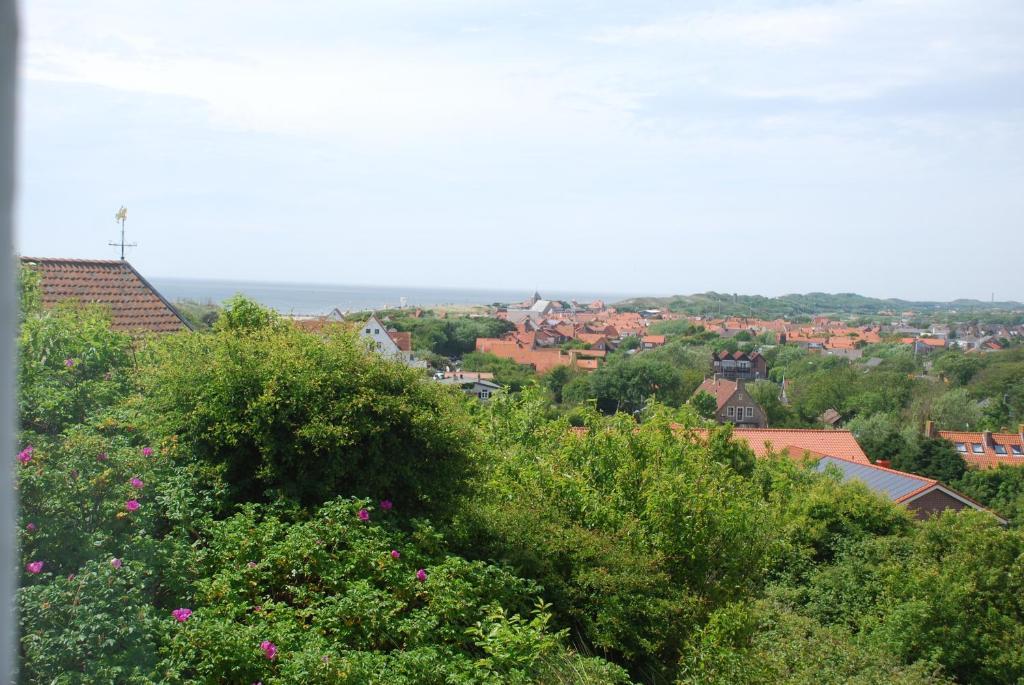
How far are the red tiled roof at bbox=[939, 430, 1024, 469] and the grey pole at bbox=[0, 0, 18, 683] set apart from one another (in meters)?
39.3

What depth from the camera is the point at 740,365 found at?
7362cm

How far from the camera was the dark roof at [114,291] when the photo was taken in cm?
1197

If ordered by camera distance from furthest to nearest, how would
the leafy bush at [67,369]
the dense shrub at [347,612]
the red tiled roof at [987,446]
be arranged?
the red tiled roof at [987,446], the leafy bush at [67,369], the dense shrub at [347,612]

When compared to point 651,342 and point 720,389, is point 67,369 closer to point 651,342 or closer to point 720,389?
point 720,389

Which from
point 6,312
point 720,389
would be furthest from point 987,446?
point 6,312

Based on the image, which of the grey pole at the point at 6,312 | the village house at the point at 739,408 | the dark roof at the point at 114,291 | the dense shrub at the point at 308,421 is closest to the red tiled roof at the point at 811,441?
the village house at the point at 739,408

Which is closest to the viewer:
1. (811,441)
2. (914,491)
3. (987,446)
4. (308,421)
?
(308,421)

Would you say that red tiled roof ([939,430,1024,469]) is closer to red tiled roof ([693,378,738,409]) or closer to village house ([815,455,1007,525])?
red tiled roof ([693,378,738,409])

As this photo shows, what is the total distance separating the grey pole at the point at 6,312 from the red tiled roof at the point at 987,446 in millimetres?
39303

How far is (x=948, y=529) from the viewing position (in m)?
13.2

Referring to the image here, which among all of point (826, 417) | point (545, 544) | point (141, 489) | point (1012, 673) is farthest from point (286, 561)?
point (826, 417)

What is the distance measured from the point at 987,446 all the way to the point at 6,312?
4184cm

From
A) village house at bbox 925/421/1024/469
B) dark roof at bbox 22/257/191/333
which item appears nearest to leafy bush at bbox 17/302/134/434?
dark roof at bbox 22/257/191/333

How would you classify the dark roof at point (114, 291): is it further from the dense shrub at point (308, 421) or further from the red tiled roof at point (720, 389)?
the red tiled roof at point (720, 389)
